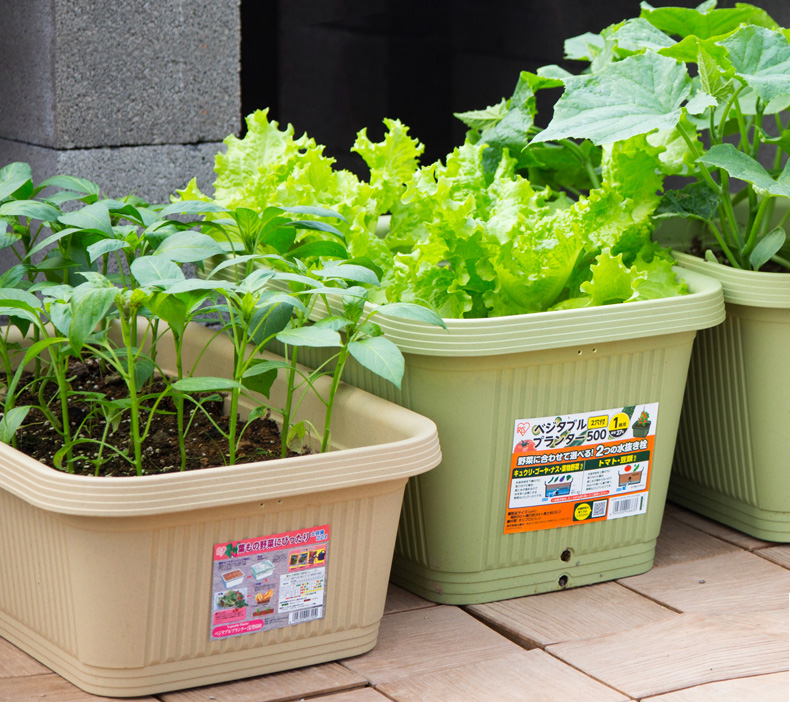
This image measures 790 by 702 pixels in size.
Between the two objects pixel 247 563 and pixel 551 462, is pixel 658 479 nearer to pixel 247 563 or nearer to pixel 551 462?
pixel 551 462

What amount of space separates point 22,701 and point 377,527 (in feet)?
1.59

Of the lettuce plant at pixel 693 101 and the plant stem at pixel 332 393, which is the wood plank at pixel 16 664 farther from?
the lettuce plant at pixel 693 101

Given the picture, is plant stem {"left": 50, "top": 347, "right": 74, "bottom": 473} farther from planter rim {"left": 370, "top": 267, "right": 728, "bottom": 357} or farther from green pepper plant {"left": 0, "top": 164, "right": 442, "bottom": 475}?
planter rim {"left": 370, "top": 267, "right": 728, "bottom": 357}

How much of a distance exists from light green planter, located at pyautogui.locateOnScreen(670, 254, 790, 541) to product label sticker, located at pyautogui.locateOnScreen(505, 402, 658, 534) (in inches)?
9.1

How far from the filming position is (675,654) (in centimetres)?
149

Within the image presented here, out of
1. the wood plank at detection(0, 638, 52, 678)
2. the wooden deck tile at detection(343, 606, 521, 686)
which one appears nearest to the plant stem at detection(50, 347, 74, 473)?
the wood plank at detection(0, 638, 52, 678)

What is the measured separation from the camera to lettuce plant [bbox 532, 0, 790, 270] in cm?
157

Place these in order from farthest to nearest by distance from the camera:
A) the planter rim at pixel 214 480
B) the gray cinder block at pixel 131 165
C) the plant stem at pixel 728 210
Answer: the gray cinder block at pixel 131 165, the plant stem at pixel 728 210, the planter rim at pixel 214 480

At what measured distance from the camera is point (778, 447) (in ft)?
5.94

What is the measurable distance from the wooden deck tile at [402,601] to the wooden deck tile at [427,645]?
0.05 ft

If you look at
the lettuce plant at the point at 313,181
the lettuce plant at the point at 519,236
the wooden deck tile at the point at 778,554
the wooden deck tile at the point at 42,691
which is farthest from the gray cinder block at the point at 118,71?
the wooden deck tile at the point at 778,554

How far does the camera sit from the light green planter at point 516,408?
1509mm

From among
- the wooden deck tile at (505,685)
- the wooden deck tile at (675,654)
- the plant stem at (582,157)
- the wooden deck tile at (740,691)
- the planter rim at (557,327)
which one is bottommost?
the wooden deck tile at (505,685)

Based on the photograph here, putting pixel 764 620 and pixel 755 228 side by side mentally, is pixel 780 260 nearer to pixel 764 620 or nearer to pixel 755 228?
pixel 755 228
